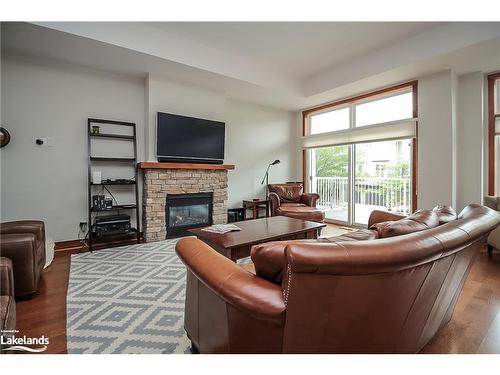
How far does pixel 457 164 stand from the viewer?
371 cm

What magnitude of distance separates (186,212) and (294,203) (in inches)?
80.1

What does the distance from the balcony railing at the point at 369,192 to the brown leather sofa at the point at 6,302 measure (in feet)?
16.3

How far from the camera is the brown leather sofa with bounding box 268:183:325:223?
159 inches

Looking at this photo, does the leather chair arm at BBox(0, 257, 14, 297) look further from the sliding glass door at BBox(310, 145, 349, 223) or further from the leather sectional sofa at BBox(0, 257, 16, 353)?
the sliding glass door at BBox(310, 145, 349, 223)

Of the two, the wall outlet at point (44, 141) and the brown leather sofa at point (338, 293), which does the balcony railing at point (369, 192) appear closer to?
the brown leather sofa at point (338, 293)

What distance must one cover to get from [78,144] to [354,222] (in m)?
4.95

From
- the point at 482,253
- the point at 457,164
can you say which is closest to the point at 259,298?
the point at 482,253

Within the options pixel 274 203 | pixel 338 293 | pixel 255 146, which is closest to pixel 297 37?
pixel 255 146

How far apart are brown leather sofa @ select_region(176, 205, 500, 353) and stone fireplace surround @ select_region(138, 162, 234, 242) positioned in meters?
2.82

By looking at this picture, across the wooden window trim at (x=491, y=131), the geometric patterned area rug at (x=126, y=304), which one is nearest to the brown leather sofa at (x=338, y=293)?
the geometric patterned area rug at (x=126, y=304)

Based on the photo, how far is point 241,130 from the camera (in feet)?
17.2
